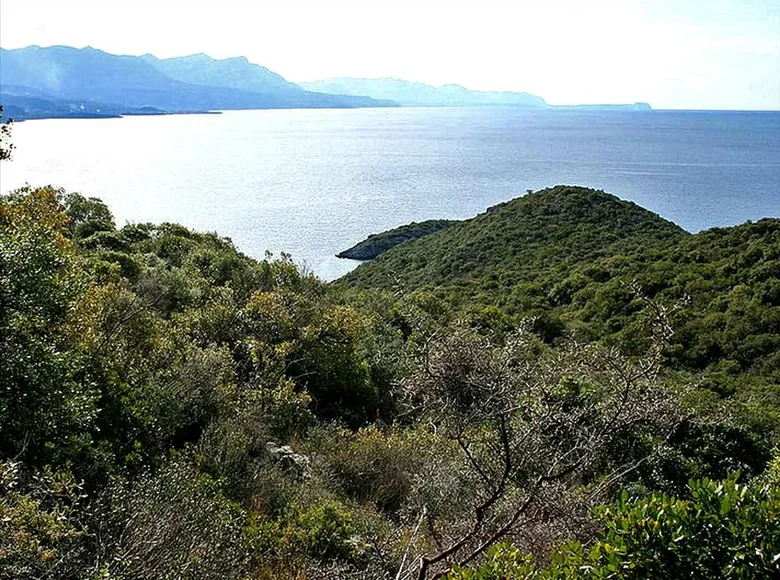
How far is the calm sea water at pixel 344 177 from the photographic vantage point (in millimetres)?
64750

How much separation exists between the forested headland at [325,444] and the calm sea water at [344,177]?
2802 cm

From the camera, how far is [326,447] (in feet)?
33.2

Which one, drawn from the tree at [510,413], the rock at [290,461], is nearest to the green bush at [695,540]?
the tree at [510,413]

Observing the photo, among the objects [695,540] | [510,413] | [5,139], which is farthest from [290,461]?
[695,540]

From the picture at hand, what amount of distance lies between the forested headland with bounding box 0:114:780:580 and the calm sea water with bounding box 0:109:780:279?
91.9 feet

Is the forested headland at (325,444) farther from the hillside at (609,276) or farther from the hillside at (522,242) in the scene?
the hillside at (522,242)

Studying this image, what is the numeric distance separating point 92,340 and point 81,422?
2122 mm

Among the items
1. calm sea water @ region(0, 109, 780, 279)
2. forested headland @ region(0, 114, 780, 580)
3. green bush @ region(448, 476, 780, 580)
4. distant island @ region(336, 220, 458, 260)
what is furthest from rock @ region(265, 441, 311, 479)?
Result: distant island @ region(336, 220, 458, 260)

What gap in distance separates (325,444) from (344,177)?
92.3m

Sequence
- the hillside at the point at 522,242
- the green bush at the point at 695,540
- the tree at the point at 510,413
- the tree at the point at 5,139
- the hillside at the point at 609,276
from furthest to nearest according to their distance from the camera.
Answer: the hillside at the point at 522,242 → the hillside at the point at 609,276 → the tree at the point at 5,139 → the tree at the point at 510,413 → the green bush at the point at 695,540

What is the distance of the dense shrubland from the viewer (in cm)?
409

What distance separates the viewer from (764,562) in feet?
9.72

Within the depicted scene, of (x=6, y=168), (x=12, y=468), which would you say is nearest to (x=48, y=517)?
(x=12, y=468)

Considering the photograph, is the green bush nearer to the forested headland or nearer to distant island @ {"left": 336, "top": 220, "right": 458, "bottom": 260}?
the forested headland
